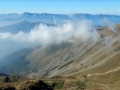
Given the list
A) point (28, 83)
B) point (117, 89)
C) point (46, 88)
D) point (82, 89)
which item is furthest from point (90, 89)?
point (28, 83)

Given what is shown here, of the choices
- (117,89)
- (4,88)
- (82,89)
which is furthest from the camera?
(82,89)

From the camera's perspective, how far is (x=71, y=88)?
189625 mm

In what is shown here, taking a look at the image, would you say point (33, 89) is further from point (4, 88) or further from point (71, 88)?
point (71, 88)

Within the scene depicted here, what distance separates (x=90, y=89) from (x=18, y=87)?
64.0 m

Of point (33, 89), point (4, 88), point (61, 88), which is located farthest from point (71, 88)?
point (4, 88)

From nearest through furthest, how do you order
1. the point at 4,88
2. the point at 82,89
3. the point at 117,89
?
the point at 4,88 < the point at 117,89 < the point at 82,89

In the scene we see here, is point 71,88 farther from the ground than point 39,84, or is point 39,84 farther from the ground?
point 39,84

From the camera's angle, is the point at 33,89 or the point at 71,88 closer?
the point at 33,89

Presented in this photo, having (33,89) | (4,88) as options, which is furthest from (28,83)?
(4,88)

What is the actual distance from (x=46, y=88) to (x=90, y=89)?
47.0 metres

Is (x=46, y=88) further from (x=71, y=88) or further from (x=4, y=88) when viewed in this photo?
(x=71, y=88)

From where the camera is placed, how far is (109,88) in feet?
608

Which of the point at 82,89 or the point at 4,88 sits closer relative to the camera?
the point at 4,88

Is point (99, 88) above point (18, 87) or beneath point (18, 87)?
beneath
